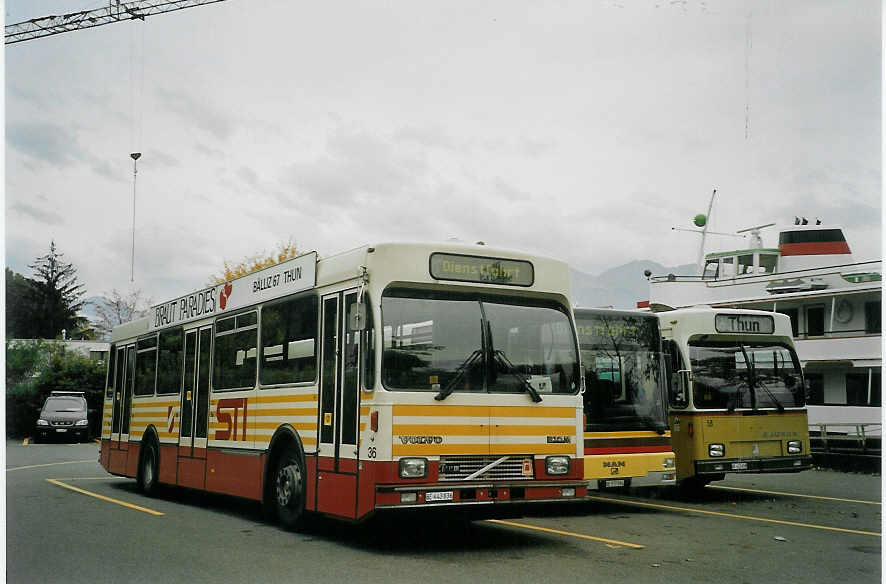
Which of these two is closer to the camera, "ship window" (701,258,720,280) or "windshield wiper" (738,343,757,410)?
"windshield wiper" (738,343,757,410)

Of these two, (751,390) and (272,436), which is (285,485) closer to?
(272,436)

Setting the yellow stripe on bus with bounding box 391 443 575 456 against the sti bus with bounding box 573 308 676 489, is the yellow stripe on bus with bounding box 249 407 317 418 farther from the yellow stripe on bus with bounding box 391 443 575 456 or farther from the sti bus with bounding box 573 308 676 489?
the sti bus with bounding box 573 308 676 489

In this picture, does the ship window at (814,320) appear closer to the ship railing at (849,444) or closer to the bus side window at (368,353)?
the ship railing at (849,444)

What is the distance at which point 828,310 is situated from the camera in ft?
104

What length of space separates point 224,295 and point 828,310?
24.3m

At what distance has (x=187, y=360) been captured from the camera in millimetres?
14406

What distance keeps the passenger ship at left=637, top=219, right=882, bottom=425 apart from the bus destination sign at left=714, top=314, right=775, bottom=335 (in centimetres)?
1297

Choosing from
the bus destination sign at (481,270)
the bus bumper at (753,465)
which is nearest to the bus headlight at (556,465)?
the bus destination sign at (481,270)

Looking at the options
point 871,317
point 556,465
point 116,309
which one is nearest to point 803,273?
point 871,317

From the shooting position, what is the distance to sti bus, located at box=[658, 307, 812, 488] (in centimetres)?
1513

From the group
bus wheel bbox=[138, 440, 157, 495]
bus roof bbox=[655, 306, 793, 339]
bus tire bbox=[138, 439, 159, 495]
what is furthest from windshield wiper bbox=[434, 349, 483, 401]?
bus wheel bbox=[138, 440, 157, 495]

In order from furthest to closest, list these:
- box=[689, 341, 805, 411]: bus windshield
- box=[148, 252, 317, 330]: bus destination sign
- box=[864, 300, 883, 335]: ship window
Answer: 1. box=[864, 300, 883, 335]: ship window
2. box=[689, 341, 805, 411]: bus windshield
3. box=[148, 252, 317, 330]: bus destination sign

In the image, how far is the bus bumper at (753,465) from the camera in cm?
1498

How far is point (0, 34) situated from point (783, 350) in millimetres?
12736
